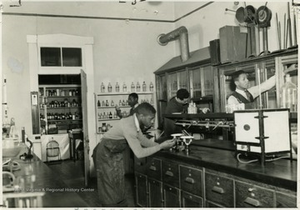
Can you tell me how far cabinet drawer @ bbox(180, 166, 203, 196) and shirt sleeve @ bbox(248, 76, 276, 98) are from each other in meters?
1.88

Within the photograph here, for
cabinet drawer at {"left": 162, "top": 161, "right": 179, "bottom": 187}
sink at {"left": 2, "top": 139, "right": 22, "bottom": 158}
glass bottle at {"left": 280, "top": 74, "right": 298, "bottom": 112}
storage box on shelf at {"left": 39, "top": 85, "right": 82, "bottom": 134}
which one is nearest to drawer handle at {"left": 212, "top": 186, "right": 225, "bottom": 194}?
cabinet drawer at {"left": 162, "top": 161, "right": 179, "bottom": 187}

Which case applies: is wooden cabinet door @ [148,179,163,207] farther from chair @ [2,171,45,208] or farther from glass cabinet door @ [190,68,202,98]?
glass cabinet door @ [190,68,202,98]

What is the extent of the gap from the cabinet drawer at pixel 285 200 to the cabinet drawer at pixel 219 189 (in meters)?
0.43

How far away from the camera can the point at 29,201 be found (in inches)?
75.5

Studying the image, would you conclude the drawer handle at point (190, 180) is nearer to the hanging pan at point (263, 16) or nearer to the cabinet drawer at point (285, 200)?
the cabinet drawer at point (285, 200)

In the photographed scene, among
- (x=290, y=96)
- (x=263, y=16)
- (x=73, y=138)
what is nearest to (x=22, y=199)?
(x=290, y=96)

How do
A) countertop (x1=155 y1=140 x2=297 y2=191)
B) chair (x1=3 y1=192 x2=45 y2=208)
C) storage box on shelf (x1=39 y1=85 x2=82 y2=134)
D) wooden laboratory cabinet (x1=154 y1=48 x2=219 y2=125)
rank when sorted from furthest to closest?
1. storage box on shelf (x1=39 y1=85 x2=82 y2=134)
2. wooden laboratory cabinet (x1=154 y1=48 x2=219 y2=125)
3. countertop (x1=155 y1=140 x2=297 y2=191)
4. chair (x1=3 y1=192 x2=45 y2=208)

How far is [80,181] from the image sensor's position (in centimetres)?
613

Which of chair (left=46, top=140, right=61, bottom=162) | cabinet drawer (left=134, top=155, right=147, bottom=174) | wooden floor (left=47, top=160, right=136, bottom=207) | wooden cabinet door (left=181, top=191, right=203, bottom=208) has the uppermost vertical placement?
cabinet drawer (left=134, top=155, right=147, bottom=174)

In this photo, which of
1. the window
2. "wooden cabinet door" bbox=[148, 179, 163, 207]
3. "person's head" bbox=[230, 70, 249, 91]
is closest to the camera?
"wooden cabinet door" bbox=[148, 179, 163, 207]

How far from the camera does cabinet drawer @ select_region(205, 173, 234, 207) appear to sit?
8.17ft

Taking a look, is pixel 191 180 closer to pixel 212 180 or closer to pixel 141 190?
pixel 212 180

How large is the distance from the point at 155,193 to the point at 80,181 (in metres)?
2.87

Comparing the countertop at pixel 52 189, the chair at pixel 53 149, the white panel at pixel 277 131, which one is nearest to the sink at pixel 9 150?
the countertop at pixel 52 189
